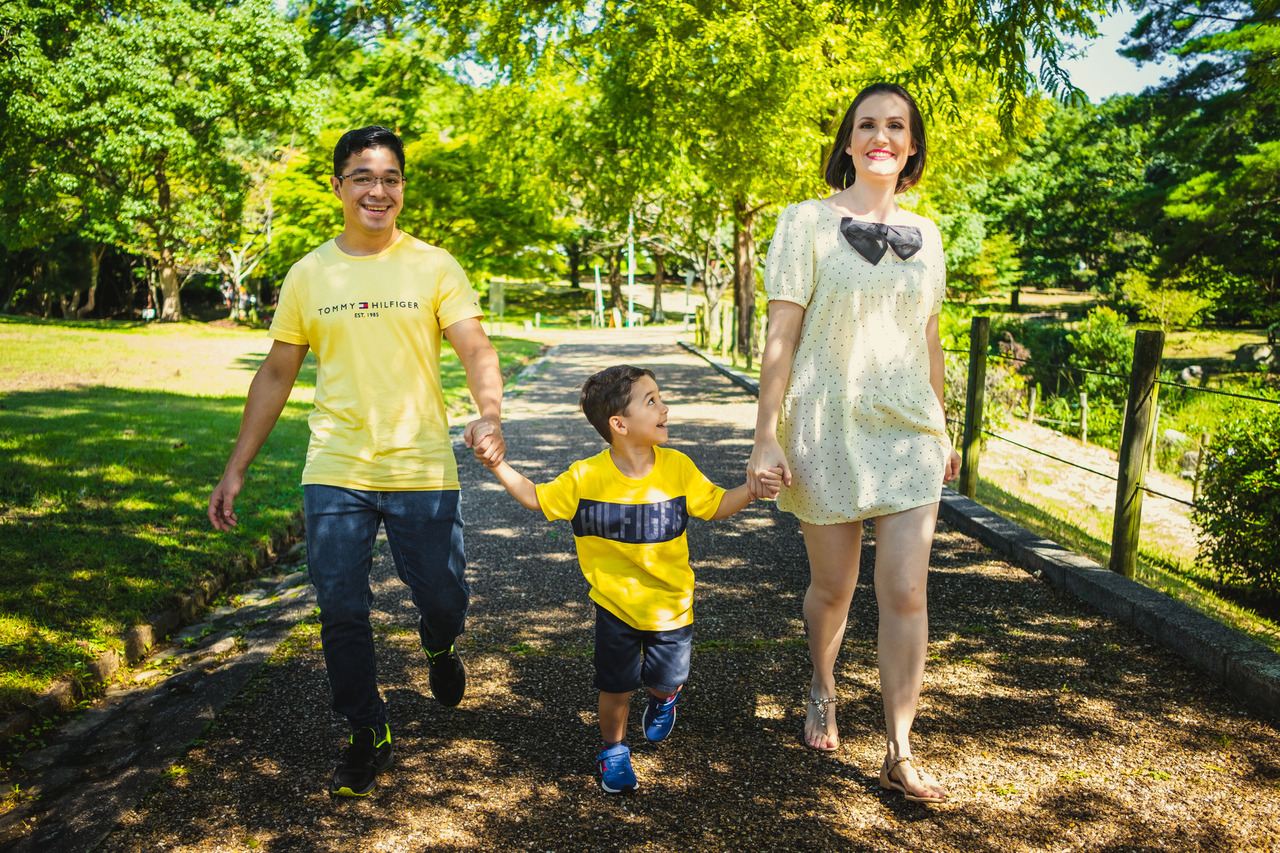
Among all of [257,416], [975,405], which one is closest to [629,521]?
[257,416]

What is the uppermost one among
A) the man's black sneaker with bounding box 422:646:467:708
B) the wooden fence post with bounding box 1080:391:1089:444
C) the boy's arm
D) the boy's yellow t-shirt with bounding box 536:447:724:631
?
the boy's arm

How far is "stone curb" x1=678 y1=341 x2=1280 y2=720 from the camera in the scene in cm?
360

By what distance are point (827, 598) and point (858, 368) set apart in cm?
80

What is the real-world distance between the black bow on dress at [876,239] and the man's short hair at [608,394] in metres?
0.76

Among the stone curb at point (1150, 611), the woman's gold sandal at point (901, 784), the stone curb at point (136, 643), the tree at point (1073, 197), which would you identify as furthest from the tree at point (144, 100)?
the tree at point (1073, 197)

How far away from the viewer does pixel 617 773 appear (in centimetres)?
298

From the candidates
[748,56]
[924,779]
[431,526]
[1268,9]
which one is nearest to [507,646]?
[431,526]

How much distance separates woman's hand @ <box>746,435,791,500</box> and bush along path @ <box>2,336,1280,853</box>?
98 cm

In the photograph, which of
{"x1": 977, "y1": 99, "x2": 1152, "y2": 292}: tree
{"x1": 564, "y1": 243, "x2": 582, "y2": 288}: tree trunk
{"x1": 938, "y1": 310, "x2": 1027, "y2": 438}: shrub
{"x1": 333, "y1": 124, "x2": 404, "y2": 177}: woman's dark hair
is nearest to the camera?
{"x1": 333, "y1": 124, "x2": 404, "y2": 177}: woman's dark hair

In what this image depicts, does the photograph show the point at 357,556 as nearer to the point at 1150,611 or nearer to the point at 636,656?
the point at 636,656

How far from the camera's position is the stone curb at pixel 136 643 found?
3514mm

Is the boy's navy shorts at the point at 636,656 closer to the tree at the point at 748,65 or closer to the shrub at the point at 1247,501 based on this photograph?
the shrub at the point at 1247,501

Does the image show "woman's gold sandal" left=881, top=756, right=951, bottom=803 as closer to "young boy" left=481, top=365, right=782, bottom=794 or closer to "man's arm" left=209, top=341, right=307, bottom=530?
"young boy" left=481, top=365, right=782, bottom=794

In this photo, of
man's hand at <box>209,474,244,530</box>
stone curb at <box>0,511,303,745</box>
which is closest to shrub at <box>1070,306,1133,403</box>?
stone curb at <box>0,511,303,745</box>
